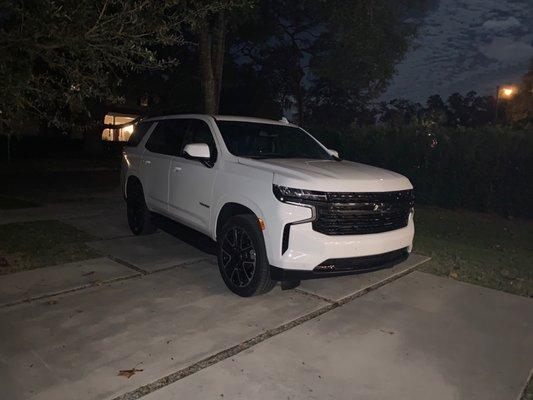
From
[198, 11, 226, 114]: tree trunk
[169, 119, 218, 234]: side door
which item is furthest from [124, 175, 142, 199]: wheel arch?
[198, 11, 226, 114]: tree trunk

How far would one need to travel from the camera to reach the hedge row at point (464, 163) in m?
10.9

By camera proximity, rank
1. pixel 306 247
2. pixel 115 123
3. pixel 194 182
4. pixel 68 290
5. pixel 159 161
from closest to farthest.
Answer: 1. pixel 306 247
2. pixel 68 290
3. pixel 194 182
4. pixel 159 161
5. pixel 115 123

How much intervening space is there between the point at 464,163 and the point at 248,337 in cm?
953

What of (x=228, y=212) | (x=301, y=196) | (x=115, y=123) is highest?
(x=115, y=123)

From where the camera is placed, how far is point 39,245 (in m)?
6.68

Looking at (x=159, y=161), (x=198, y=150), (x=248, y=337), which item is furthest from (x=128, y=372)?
(x=159, y=161)

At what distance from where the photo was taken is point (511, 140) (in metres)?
11.1

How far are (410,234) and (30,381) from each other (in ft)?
12.7

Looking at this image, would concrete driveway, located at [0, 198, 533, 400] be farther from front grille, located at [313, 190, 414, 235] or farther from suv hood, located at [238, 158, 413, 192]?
suv hood, located at [238, 158, 413, 192]

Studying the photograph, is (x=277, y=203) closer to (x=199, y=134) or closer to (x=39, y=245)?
(x=199, y=134)

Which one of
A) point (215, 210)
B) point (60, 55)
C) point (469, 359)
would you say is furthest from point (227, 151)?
point (469, 359)

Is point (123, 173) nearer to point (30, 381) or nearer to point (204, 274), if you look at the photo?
point (204, 274)

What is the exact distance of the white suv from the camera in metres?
4.33

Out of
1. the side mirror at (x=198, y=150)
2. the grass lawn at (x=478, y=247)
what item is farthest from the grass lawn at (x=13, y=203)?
the grass lawn at (x=478, y=247)
